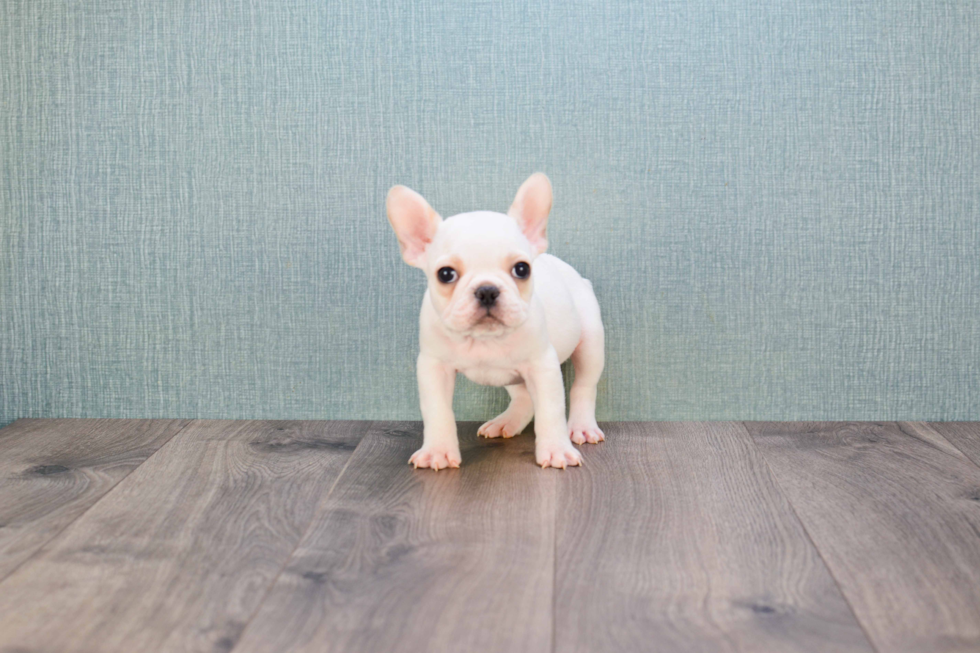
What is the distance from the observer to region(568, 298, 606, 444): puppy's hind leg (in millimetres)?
1897

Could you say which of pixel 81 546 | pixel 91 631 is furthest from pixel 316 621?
pixel 81 546

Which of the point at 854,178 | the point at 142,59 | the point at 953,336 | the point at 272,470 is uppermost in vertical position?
the point at 142,59

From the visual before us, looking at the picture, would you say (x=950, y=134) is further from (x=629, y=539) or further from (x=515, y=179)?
(x=629, y=539)

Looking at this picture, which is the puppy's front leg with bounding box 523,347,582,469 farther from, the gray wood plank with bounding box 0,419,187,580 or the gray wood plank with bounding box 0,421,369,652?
the gray wood plank with bounding box 0,419,187,580

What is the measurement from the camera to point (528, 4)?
6.54 ft

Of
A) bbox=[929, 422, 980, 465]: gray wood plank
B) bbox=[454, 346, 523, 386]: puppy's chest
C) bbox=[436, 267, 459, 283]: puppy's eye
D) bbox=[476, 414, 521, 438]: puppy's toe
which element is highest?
bbox=[436, 267, 459, 283]: puppy's eye

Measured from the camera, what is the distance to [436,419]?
170 centimetres

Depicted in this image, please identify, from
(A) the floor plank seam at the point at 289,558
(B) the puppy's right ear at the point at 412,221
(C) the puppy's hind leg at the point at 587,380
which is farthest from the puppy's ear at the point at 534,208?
(A) the floor plank seam at the point at 289,558

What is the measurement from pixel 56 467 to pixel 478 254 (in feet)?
3.29

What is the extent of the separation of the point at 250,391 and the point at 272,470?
0.47 m

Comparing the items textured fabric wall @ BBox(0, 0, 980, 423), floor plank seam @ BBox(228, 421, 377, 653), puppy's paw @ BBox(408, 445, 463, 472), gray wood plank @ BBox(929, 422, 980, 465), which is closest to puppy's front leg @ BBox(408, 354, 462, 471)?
puppy's paw @ BBox(408, 445, 463, 472)

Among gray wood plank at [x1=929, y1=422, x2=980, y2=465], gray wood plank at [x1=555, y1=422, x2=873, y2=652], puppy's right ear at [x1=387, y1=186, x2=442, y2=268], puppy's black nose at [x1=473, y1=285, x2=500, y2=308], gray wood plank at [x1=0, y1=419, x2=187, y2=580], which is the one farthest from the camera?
gray wood plank at [x1=929, y1=422, x2=980, y2=465]

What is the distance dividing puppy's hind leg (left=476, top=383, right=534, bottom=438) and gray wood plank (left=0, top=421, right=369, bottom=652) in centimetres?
33

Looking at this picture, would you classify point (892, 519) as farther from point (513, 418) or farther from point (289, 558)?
point (289, 558)
